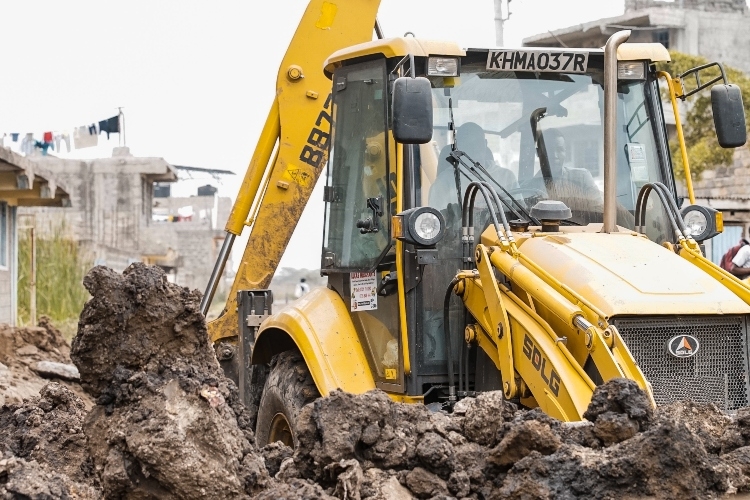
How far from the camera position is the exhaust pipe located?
518 centimetres

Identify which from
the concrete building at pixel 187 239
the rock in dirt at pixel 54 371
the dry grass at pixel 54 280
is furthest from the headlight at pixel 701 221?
the concrete building at pixel 187 239

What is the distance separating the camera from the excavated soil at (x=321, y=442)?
12.1ft

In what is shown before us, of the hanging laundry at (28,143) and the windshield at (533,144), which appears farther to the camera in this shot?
the hanging laundry at (28,143)

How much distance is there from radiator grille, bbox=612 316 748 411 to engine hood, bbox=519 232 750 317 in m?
0.06

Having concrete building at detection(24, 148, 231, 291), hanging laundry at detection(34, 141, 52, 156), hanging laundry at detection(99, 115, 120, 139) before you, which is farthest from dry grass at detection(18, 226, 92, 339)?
hanging laundry at detection(99, 115, 120, 139)

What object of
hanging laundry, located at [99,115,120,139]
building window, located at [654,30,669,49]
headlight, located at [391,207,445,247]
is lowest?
headlight, located at [391,207,445,247]

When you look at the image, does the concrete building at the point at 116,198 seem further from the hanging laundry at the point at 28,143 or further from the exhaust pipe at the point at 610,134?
the exhaust pipe at the point at 610,134

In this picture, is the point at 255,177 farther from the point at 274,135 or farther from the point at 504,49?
the point at 504,49

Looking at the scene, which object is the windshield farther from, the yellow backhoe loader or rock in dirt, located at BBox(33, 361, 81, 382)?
rock in dirt, located at BBox(33, 361, 81, 382)

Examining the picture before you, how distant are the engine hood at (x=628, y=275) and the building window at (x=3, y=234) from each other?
11952 mm

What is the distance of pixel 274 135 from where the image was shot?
8062mm

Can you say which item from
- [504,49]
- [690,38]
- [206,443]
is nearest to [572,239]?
[504,49]

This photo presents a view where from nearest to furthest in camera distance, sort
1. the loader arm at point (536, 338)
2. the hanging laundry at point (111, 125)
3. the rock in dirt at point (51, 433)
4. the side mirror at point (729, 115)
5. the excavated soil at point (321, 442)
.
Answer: the excavated soil at point (321, 442) → the rock in dirt at point (51, 433) → the loader arm at point (536, 338) → the side mirror at point (729, 115) → the hanging laundry at point (111, 125)

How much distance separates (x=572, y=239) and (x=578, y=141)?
2.63 ft
